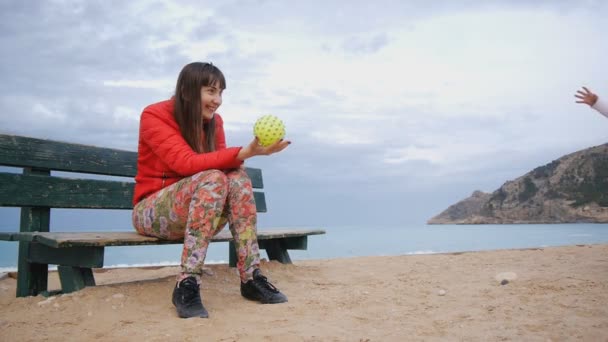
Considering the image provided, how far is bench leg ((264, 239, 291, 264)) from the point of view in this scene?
480 centimetres

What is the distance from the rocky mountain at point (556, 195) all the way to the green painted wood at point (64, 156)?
3286 centimetres

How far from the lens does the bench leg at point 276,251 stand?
189 inches

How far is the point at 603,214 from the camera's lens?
29578 millimetres

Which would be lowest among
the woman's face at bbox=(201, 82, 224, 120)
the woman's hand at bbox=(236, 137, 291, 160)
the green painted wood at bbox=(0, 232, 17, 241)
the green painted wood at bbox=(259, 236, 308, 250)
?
the green painted wood at bbox=(259, 236, 308, 250)

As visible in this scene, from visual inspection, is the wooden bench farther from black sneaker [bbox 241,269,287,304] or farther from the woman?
black sneaker [bbox 241,269,287,304]

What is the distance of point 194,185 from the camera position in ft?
8.64

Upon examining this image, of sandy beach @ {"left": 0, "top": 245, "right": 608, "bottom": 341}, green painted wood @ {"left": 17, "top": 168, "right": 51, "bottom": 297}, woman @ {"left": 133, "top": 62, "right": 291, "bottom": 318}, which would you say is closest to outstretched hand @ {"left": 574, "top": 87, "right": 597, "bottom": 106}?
sandy beach @ {"left": 0, "top": 245, "right": 608, "bottom": 341}

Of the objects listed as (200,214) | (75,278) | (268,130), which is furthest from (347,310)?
(75,278)

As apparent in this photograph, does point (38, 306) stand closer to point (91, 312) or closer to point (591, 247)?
point (91, 312)

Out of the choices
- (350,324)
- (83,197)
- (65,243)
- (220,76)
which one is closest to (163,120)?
(220,76)

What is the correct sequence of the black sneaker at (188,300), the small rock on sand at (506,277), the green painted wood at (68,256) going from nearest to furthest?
the black sneaker at (188,300) → the green painted wood at (68,256) → the small rock on sand at (506,277)

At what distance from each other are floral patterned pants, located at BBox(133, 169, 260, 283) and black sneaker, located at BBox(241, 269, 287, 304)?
46 millimetres

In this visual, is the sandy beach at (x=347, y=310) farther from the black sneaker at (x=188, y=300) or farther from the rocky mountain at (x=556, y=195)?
the rocky mountain at (x=556, y=195)

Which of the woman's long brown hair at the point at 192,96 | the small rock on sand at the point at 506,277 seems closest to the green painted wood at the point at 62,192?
the woman's long brown hair at the point at 192,96
